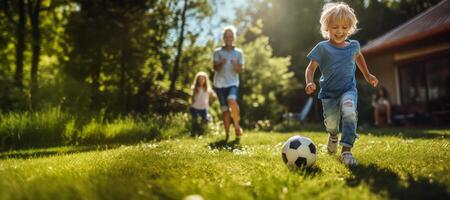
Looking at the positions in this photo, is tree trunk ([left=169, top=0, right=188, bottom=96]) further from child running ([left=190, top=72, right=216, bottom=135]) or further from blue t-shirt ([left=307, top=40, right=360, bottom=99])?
blue t-shirt ([left=307, top=40, right=360, bottom=99])

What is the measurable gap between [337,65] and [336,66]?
15 mm

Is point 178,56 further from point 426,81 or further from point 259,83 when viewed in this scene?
point 426,81

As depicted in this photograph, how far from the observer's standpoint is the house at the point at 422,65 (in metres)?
15.1

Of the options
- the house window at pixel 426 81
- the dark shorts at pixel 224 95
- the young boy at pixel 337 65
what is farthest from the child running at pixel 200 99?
the house window at pixel 426 81

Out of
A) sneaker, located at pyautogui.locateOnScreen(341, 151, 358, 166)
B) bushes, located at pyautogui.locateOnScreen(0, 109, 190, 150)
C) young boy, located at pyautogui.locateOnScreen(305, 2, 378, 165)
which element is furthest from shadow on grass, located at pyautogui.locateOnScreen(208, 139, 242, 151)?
bushes, located at pyautogui.locateOnScreen(0, 109, 190, 150)

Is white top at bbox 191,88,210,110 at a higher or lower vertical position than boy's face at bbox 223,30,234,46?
lower

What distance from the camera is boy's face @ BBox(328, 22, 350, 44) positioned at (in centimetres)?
515

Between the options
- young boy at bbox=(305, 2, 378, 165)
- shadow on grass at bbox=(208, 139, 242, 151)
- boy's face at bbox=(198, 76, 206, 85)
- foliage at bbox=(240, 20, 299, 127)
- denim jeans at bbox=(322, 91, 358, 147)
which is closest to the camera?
denim jeans at bbox=(322, 91, 358, 147)

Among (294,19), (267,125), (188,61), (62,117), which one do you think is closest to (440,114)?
(267,125)

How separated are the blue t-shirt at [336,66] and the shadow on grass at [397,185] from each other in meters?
1.42

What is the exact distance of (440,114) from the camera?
15.3m

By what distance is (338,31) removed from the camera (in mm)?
5191

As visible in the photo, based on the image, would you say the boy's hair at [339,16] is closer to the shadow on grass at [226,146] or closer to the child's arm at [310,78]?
the child's arm at [310,78]

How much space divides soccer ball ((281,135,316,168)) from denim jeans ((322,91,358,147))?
613mm
